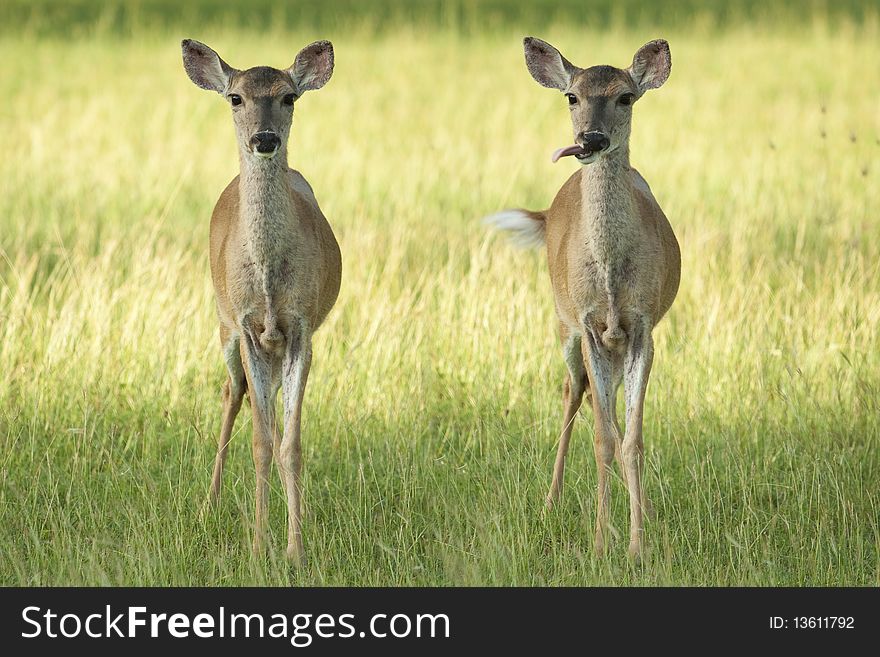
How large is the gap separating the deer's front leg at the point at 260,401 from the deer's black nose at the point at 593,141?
1643 millimetres

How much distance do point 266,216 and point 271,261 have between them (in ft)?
0.62

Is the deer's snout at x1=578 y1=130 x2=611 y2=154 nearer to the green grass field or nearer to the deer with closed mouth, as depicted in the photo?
the deer with closed mouth

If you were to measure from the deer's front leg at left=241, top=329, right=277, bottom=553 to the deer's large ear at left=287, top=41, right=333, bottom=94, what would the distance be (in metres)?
1.10

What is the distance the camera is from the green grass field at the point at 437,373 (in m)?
6.05

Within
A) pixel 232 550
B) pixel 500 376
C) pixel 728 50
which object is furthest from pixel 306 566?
pixel 728 50

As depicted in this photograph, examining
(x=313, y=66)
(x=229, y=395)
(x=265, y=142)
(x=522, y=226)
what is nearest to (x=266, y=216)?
(x=265, y=142)

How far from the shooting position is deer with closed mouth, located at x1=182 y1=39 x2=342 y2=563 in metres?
6.22

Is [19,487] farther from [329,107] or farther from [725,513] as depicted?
[329,107]

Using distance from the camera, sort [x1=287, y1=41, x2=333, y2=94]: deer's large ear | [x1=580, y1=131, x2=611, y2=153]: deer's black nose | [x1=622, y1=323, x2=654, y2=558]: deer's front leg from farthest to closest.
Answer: [x1=287, y1=41, x2=333, y2=94]: deer's large ear < [x1=622, y1=323, x2=654, y2=558]: deer's front leg < [x1=580, y1=131, x2=611, y2=153]: deer's black nose

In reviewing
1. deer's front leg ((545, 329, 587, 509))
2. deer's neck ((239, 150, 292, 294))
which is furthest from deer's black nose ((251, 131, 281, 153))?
deer's front leg ((545, 329, 587, 509))

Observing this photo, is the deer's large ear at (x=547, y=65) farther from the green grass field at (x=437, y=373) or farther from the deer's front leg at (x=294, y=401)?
the green grass field at (x=437, y=373)

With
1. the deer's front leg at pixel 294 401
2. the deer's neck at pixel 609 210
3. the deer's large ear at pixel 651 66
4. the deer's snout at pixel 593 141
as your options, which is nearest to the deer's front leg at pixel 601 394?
the deer's neck at pixel 609 210

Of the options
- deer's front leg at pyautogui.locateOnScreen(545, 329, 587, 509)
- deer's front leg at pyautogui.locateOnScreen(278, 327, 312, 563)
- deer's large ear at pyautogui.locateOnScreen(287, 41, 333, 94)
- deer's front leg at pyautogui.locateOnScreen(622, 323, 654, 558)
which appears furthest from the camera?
deer's front leg at pyautogui.locateOnScreen(545, 329, 587, 509)

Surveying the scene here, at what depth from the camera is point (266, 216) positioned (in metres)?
6.37
